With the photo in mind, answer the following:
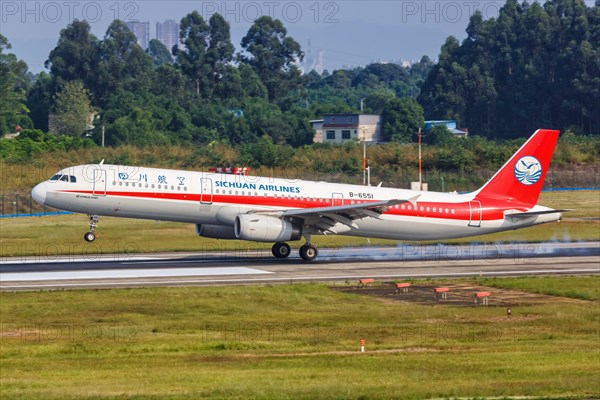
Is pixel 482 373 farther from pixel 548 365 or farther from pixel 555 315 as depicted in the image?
pixel 555 315

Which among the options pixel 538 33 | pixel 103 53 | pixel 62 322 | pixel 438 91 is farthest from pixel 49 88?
pixel 62 322

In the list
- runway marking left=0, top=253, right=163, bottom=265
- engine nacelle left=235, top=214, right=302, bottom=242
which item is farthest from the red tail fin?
runway marking left=0, top=253, right=163, bottom=265

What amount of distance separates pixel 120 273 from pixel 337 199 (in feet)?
41.6

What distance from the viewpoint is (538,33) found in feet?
536

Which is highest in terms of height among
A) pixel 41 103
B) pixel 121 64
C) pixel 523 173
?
pixel 121 64

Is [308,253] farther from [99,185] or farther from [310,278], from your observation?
[99,185]

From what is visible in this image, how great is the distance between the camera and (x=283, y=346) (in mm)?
34000

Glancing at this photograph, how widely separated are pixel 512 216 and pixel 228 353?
96.9 feet

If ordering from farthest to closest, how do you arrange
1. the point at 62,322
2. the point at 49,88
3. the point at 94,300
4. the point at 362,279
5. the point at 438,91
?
1. the point at 438,91
2. the point at 49,88
3. the point at 362,279
4. the point at 94,300
5. the point at 62,322

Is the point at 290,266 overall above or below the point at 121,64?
below

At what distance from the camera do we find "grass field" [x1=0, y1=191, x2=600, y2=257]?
62406mm

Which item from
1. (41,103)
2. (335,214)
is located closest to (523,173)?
(335,214)

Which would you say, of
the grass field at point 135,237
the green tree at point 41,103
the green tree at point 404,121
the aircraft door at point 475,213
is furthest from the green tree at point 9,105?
the aircraft door at point 475,213

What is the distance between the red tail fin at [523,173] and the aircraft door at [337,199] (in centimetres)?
841
